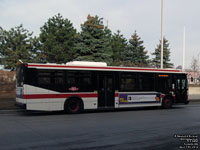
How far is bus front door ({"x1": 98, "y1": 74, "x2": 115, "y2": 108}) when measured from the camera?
1602 cm

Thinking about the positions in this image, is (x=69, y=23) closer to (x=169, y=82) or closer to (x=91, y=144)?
(x=169, y=82)

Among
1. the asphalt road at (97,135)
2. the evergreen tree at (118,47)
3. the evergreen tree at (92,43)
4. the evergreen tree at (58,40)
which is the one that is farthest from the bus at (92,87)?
the evergreen tree at (118,47)

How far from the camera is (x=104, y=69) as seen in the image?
1636 centimetres

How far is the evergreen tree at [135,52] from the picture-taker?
43.8 meters

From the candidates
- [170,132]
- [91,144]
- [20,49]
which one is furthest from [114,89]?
[20,49]

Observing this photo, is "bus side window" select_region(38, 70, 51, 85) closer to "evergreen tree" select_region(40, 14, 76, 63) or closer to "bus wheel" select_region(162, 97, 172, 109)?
"bus wheel" select_region(162, 97, 172, 109)

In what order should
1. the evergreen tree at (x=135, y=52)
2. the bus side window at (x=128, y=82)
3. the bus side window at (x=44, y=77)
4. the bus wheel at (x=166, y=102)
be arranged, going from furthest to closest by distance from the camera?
the evergreen tree at (x=135, y=52), the bus wheel at (x=166, y=102), the bus side window at (x=128, y=82), the bus side window at (x=44, y=77)

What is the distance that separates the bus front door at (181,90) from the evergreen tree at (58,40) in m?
16.3

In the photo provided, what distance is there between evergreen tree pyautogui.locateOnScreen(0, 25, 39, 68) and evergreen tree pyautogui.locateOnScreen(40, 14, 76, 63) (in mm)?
1556

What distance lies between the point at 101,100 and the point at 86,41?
15.5 metres

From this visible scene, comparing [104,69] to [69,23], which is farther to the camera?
[69,23]

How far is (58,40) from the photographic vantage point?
113 ft

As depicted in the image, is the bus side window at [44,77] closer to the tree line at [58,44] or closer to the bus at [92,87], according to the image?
the bus at [92,87]

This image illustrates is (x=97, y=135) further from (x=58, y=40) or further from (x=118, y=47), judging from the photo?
(x=118, y=47)
